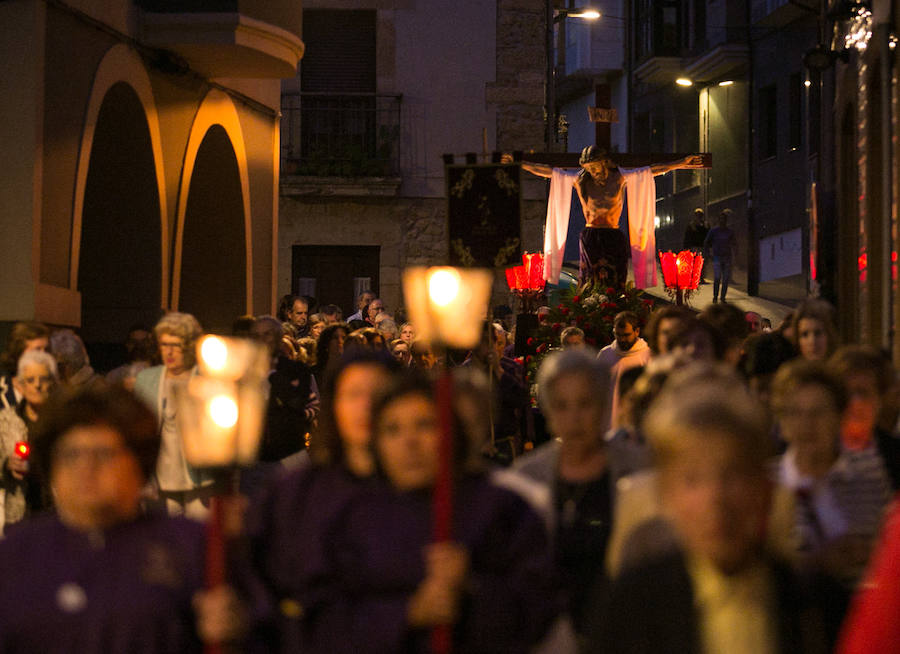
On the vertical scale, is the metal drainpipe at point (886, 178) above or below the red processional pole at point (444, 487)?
above

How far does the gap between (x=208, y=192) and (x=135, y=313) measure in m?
2.39

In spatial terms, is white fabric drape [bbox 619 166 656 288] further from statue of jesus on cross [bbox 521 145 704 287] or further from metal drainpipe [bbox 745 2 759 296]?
metal drainpipe [bbox 745 2 759 296]

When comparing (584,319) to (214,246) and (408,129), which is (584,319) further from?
(408,129)

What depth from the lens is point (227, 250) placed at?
1583 centimetres

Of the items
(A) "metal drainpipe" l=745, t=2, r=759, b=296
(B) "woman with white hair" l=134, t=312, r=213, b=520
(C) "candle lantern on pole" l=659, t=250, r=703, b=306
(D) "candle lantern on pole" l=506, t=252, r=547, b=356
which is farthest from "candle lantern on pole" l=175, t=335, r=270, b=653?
(A) "metal drainpipe" l=745, t=2, r=759, b=296

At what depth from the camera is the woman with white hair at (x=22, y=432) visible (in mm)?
7379

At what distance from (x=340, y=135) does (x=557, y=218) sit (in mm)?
7707

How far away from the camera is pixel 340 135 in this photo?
83.7 ft

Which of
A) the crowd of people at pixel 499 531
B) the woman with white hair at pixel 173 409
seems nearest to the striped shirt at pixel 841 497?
the crowd of people at pixel 499 531

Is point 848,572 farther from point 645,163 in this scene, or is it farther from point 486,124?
point 486,124

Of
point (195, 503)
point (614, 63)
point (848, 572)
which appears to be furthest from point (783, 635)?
point (614, 63)

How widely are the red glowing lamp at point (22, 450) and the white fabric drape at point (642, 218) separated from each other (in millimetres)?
11495

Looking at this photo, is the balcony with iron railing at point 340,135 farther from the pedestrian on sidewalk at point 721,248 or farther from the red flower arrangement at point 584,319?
the red flower arrangement at point 584,319

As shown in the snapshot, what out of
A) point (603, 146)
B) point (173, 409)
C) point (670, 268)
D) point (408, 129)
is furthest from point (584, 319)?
point (408, 129)
